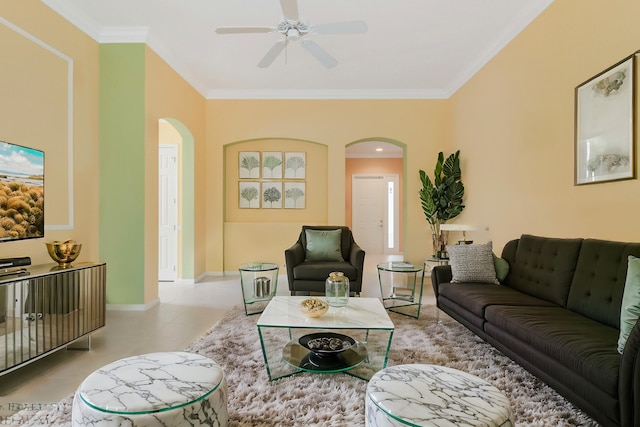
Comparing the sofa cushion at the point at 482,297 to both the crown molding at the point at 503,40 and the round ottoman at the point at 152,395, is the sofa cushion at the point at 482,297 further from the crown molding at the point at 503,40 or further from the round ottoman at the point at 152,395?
the crown molding at the point at 503,40

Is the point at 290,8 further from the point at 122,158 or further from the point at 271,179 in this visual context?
the point at 271,179

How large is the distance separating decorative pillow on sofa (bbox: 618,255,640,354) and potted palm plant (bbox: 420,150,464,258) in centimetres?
327

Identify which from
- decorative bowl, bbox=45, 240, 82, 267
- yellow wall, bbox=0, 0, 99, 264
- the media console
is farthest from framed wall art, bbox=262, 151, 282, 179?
decorative bowl, bbox=45, 240, 82, 267


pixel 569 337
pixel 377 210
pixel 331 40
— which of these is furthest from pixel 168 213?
pixel 377 210

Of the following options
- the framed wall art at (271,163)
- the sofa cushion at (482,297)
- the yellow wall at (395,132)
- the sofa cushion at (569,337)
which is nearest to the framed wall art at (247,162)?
the framed wall art at (271,163)

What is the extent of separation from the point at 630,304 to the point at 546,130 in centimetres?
205

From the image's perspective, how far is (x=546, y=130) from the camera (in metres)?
3.28

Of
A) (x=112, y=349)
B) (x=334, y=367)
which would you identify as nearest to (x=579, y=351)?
(x=334, y=367)

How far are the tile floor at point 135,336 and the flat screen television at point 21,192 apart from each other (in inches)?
41.0

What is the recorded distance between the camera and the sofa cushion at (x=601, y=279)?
2.16 meters

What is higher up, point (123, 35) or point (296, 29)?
point (123, 35)

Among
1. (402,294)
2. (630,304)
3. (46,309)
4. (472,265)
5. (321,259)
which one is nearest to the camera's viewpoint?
(630,304)

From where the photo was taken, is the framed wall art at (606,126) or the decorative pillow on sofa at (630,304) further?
the framed wall art at (606,126)

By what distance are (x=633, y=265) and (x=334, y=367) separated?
174 cm
